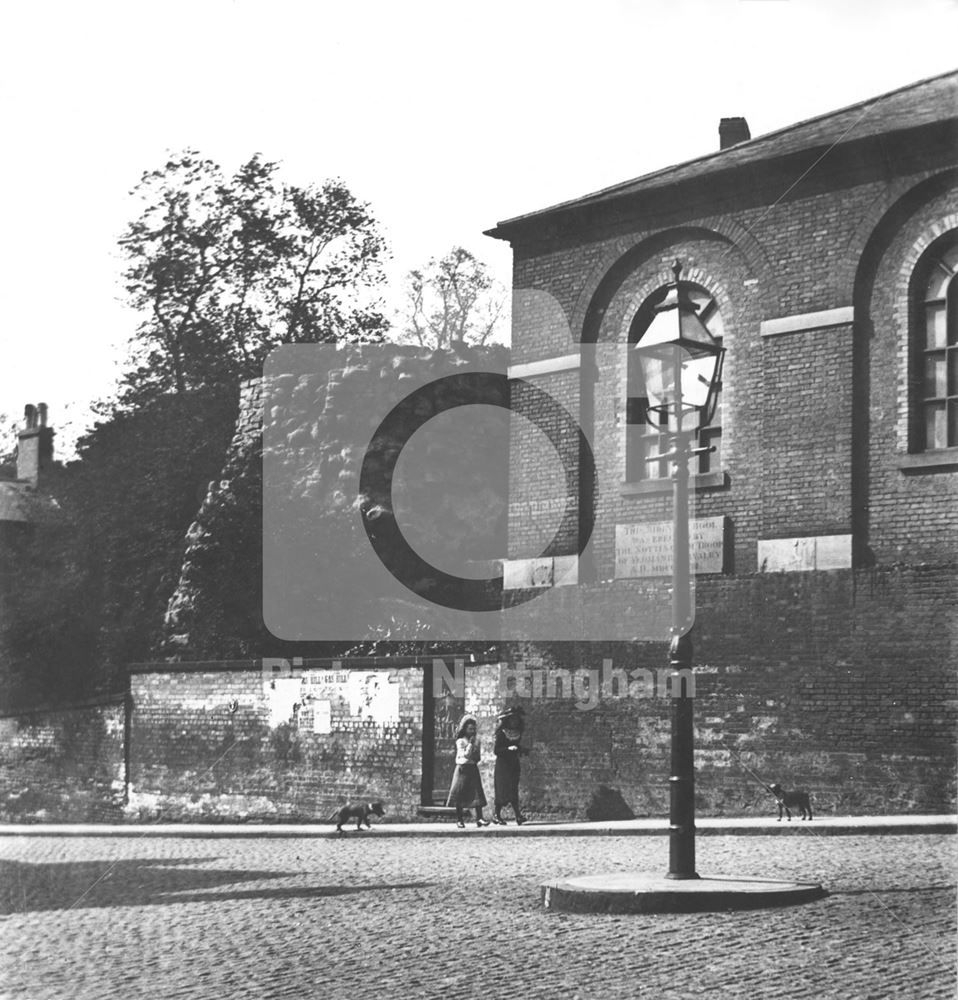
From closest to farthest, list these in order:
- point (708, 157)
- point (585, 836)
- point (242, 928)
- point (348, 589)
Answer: point (242, 928) < point (585, 836) < point (708, 157) < point (348, 589)

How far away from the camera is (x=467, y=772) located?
1792 centimetres

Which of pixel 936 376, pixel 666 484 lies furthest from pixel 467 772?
pixel 936 376

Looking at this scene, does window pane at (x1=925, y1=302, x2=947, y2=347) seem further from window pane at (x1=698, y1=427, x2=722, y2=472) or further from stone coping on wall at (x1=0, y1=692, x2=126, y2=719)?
stone coping on wall at (x1=0, y1=692, x2=126, y2=719)

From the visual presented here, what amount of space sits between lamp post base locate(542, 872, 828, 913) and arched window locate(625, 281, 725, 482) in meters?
10.1

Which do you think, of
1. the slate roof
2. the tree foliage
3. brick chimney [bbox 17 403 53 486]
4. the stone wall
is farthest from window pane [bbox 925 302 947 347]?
brick chimney [bbox 17 403 53 486]

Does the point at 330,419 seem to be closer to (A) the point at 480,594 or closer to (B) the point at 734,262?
(A) the point at 480,594

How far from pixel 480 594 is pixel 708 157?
7878 mm

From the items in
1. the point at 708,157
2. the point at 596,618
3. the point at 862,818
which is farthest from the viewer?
the point at 708,157

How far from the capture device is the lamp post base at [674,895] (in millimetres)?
9281

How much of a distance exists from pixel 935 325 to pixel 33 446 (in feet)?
108

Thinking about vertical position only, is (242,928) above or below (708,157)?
below

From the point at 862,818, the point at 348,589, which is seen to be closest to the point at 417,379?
the point at 348,589

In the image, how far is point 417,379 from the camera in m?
25.5

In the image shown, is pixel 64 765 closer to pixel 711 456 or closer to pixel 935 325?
pixel 711 456
